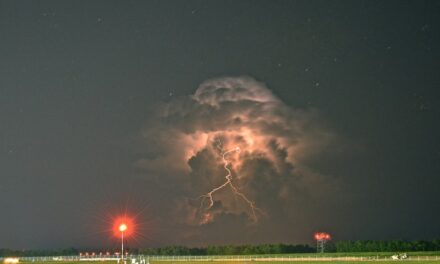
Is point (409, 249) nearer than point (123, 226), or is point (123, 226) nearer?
point (123, 226)

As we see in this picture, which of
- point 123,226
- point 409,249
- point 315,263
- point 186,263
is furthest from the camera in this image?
point 409,249

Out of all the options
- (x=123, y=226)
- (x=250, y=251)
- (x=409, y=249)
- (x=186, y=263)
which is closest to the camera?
(x=123, y=226)

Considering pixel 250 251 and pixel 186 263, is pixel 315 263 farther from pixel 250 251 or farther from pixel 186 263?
pixel 250 251

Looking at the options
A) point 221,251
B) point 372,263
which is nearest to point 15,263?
point 372,263

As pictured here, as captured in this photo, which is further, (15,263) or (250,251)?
(250,251)

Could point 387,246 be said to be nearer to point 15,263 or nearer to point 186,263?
point 186,263

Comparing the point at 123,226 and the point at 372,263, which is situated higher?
the point at 123,226

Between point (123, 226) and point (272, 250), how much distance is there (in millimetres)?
101882

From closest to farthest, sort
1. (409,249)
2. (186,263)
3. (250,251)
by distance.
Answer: (186,263) < (409,249) < (250,251)

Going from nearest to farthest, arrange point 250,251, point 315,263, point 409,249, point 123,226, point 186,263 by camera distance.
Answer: point 123,226 → point 315,263 → point 186,263 → point 409,249 → point 250,251

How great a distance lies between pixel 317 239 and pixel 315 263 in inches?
3579

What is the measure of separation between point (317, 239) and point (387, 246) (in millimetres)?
21165

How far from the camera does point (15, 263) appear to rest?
314ft

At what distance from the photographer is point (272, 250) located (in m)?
168
